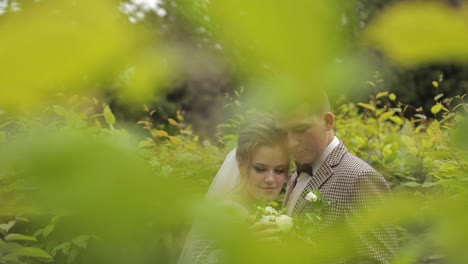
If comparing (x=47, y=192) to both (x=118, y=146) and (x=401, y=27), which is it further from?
(x=401, y=27)

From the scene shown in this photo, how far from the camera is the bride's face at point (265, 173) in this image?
8.50 ft

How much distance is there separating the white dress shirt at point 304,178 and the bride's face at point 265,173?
82mm

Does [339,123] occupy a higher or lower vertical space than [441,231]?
higher

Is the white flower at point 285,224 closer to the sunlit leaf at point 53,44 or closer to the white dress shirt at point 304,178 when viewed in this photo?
the sunlit leaf at point 53,44

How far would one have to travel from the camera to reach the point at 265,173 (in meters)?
2.63

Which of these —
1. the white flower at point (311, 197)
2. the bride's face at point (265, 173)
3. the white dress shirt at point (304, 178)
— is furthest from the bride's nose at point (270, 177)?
the white flower at point (311, 197)

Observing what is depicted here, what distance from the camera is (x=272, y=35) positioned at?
0.19 m

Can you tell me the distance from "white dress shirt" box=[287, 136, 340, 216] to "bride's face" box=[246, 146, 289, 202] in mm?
82

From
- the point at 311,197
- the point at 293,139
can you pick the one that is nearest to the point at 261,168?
the point at 311,197

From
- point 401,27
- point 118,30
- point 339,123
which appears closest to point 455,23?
point 401,27

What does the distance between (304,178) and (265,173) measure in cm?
17

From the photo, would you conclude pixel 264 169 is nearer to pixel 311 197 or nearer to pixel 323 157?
pixel 323 157

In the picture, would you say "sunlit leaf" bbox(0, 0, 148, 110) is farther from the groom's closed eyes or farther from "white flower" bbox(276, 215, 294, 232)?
the groom's closed eyes

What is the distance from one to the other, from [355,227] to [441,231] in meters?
0.04
